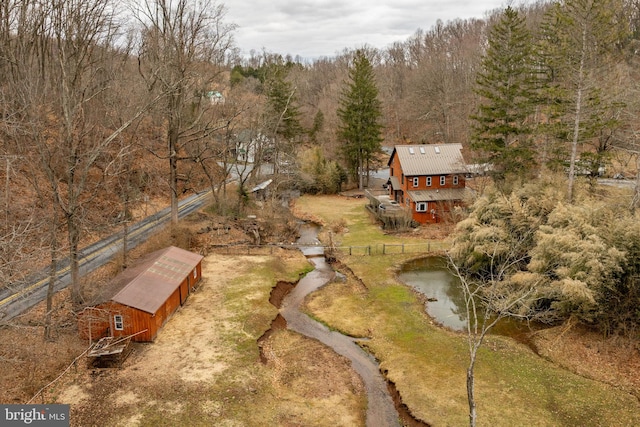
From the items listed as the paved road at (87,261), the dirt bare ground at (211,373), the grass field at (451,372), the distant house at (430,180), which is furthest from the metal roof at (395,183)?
the dirt bare ground at (211,373)

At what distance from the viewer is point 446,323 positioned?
25.3 m

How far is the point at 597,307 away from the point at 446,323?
303 inches

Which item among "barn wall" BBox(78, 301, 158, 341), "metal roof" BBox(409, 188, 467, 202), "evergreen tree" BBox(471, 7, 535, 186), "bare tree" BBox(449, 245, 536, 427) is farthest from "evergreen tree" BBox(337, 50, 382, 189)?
"barn wall" BBox(78, 301, 158, 341)

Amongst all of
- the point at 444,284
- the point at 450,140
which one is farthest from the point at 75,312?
the point at 450,140

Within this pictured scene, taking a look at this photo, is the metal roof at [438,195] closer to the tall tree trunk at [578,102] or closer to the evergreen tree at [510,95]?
the evergreen tree at [510,95]

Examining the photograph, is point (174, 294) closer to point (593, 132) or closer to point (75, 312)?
point (75, 312)

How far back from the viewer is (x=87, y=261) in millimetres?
29531

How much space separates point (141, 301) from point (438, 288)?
19426 millimetres

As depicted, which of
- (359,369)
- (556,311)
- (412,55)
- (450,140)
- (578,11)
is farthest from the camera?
(412,55)

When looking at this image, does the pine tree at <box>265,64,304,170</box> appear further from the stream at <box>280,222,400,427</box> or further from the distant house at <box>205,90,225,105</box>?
the stream at <box>280,222,400,427</box>

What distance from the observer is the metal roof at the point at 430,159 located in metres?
46.0

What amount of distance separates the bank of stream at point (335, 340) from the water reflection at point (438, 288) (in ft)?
19.5

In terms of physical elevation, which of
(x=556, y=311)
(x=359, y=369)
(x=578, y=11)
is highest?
(x=578, y=11)

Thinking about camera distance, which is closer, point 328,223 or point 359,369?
point 359,369
